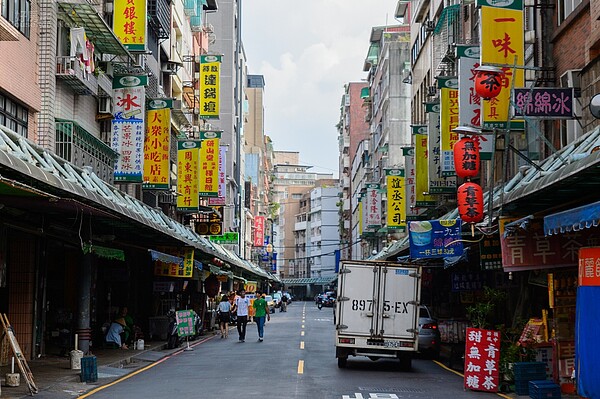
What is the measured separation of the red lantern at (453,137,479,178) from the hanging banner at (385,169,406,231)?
67.2 ft

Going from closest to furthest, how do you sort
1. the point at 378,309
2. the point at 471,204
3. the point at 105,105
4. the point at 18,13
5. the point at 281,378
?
the point at 281,378 → the point at 471,204 → the point at 18,13 → the point at 378,309 → the point at 105,105

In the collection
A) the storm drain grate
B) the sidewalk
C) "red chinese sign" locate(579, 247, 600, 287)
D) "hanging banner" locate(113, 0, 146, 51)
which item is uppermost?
"hanging banner" locate(113, 0, 146, 51)

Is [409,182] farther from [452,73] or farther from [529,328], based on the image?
[529,328]

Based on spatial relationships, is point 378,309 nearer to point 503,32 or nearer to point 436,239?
point 436,239

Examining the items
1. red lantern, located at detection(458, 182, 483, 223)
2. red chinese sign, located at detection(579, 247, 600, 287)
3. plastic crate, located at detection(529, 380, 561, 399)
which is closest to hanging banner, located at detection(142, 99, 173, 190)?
red lantern, located at detection(458, 182, 483, 223)

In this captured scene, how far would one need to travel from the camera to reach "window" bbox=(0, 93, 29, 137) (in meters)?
19.6

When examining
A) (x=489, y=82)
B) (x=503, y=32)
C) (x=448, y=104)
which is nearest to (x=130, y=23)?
(x=448, y=104)

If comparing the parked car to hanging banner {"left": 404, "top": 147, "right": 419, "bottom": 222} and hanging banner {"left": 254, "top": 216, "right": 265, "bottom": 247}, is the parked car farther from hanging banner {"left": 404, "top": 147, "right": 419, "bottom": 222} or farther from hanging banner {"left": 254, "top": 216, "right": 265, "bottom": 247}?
hanging banner {"left": 254, "top": 216, "right": 265, "bottom": 247}

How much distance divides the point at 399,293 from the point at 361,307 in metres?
0.94

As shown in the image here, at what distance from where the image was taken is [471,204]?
64.6 feet

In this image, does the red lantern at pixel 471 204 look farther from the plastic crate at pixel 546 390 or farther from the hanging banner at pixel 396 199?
the hanging banner at pixel 396 199

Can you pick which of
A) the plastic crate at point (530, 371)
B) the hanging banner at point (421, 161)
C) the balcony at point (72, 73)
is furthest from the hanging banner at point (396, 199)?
the plastic crate at point (530, 371)

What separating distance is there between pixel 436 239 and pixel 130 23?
11325mm

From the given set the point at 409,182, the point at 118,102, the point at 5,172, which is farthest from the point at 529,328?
the point at 409,182
